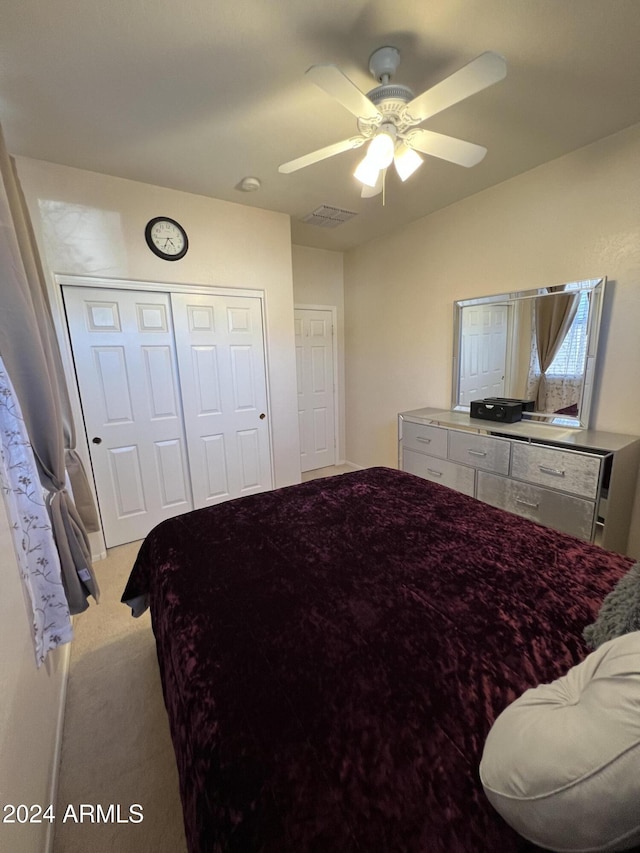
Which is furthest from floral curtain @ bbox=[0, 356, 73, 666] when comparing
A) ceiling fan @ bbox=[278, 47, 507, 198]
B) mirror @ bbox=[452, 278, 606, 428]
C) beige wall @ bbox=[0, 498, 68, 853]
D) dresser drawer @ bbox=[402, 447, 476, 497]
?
mirror @ bbox=[452, 278, 606, 428]

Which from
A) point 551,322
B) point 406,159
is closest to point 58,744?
point 406,159

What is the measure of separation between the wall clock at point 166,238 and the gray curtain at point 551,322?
2.70 m

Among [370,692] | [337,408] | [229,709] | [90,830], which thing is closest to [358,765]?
[370,692]

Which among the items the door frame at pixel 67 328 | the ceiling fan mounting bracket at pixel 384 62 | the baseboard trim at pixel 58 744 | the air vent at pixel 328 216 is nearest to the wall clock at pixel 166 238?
the door frame at pixel 67 328

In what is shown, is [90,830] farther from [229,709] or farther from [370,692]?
[370,692]

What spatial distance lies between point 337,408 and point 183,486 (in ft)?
7.21

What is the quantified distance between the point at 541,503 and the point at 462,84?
217 centimetres

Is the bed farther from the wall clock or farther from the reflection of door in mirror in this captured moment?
the wall clock

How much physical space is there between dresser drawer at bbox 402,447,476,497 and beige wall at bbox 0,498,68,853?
230 centimetres

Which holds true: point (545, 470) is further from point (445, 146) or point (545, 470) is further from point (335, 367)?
point (335, 367)

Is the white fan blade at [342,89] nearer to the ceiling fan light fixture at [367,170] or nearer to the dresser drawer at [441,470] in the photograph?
the ceiling fan light fixture at [367,170]

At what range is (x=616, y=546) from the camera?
2123mm

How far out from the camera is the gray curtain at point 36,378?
1.25 meters

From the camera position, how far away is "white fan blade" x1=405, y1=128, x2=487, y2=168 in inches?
59.8
